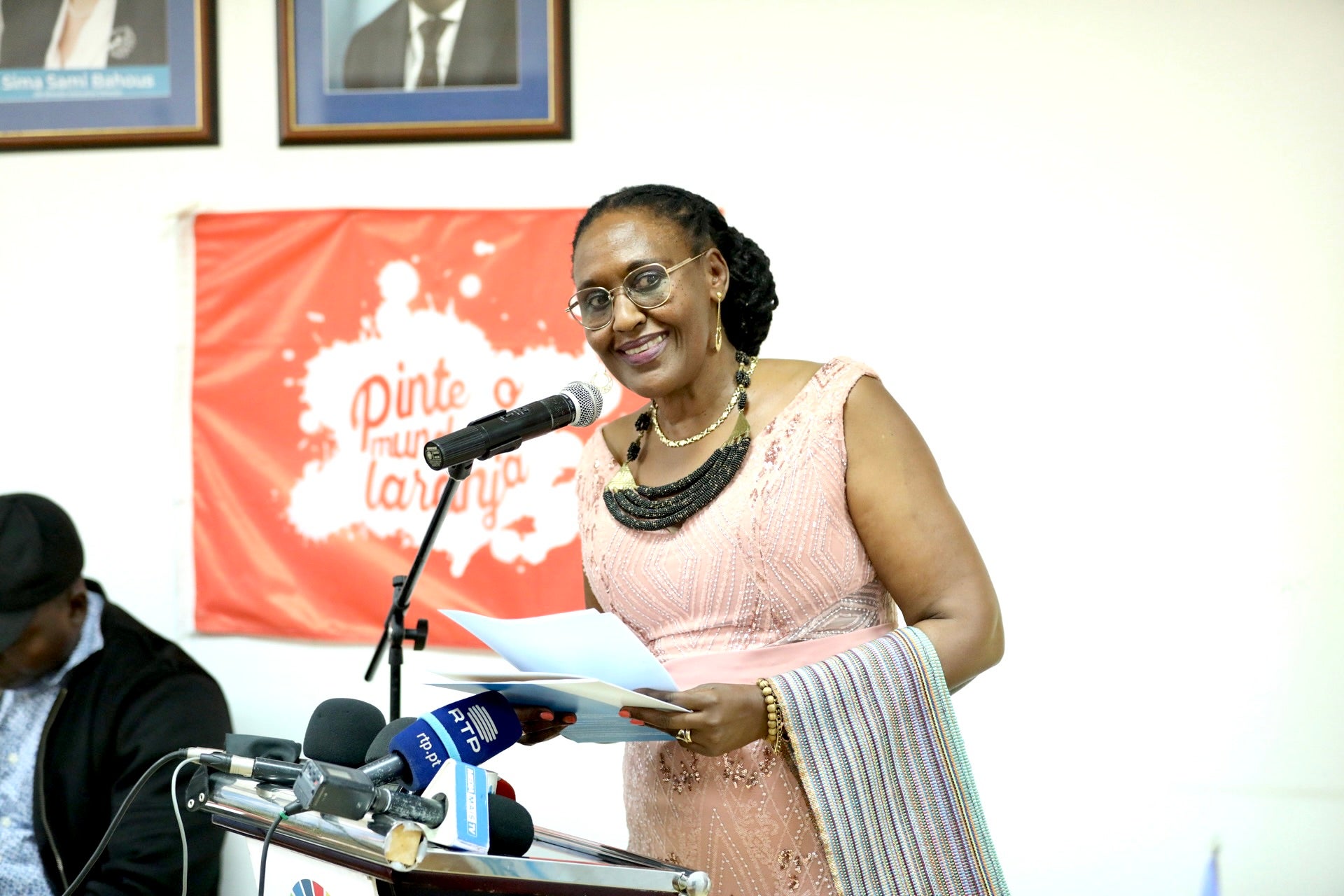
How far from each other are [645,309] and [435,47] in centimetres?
208

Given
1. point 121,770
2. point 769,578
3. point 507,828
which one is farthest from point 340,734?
point 121,770

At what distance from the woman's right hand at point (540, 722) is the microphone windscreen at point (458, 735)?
0.07ft

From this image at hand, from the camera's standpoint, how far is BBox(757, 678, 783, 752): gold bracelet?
1.29 metres

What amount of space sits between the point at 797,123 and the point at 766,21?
0.93 feet

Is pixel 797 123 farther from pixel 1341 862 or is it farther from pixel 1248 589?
pixel 1341 862

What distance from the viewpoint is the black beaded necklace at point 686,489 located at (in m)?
1.52

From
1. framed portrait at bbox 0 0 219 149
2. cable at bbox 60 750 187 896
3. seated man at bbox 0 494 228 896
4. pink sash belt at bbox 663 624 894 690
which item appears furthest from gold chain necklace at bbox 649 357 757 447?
framed portrait at bbox 0 0 219 149

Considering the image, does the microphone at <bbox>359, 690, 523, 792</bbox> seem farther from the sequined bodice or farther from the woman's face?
the woman's face

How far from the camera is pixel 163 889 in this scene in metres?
2.40

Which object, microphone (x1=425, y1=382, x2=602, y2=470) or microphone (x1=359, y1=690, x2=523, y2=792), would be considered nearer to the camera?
microphone (x1=359, y1=690, x2=523, y2=792)

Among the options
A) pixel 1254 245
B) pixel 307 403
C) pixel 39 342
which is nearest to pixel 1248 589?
pixel 1254 245

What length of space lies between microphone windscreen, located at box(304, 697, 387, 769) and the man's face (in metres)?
1.71

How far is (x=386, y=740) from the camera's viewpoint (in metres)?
1.09

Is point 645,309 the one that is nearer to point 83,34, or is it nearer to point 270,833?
point 270,833
